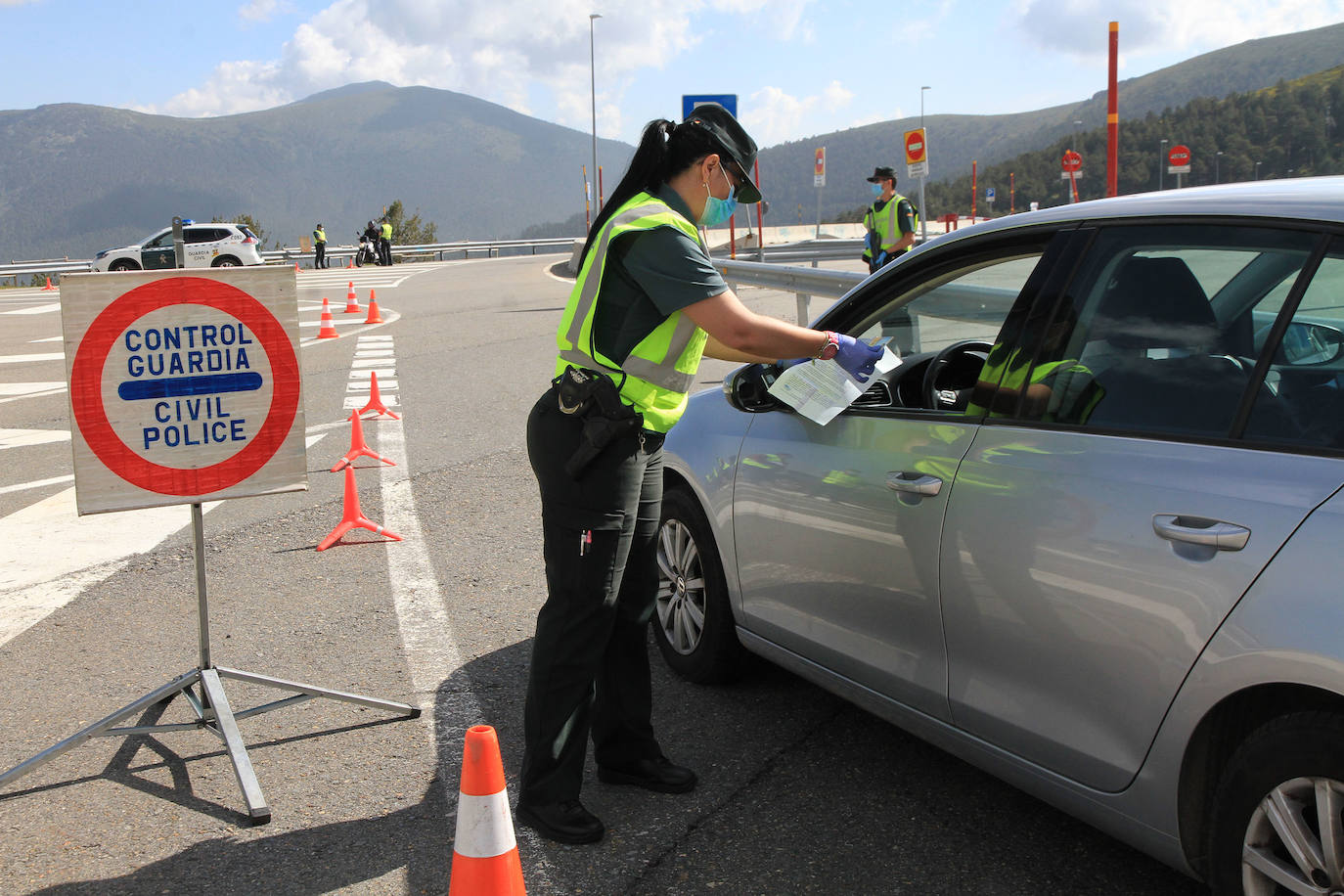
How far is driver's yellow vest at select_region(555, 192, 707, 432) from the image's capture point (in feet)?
10.2

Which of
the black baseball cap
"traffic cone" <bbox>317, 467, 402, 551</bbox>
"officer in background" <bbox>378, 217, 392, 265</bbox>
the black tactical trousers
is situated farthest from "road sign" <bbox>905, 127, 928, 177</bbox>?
"officer in background" <bbox>378, 217, 392, 265</bbox>

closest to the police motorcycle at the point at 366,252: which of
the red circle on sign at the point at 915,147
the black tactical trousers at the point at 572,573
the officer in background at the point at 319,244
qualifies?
the officer in background at the point at 319,244

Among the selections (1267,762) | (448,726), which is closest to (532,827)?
Answer: (448,726)

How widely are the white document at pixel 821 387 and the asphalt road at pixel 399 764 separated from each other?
116 centimetres

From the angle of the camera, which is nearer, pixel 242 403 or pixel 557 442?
pixel 557 442

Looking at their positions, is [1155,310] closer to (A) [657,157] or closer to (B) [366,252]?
(A) [657,157]

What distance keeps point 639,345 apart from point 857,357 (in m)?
0.62

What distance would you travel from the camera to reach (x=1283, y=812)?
7.26 feet

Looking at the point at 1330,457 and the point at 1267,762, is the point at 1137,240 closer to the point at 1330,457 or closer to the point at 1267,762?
the point at 1330,457

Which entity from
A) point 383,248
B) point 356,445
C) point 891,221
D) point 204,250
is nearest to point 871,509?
point 356,445

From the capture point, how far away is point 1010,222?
313 centimetres

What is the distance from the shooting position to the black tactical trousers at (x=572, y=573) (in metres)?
3.22

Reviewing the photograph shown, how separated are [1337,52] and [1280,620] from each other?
220 m

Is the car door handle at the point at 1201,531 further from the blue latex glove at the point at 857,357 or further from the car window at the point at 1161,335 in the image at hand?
the blue latex glove at the point at 857,357
